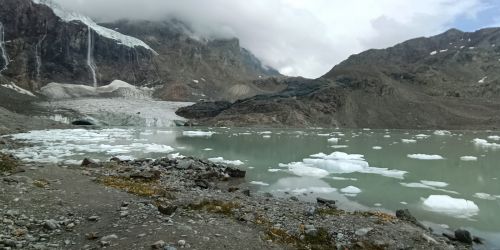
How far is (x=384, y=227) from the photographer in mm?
11695

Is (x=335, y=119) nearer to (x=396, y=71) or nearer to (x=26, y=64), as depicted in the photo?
(x=396, y=71)

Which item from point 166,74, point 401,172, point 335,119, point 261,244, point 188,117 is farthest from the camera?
point 166,74

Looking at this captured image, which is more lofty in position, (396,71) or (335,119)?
(396,71)

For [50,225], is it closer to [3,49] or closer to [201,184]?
[201,184]

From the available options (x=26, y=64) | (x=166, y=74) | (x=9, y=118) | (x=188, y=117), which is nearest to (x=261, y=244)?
(x=9, y=118)

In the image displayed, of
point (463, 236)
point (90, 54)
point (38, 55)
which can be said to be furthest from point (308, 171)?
point (90, 54)

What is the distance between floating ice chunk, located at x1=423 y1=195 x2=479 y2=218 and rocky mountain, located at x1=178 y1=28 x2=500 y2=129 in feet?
278

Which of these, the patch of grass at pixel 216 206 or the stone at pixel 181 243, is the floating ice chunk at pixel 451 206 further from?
the stone at pixel 181 243

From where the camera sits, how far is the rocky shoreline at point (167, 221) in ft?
27.2

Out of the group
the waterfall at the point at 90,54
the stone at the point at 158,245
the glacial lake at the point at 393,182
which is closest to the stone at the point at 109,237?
the stone at the point at 158,245

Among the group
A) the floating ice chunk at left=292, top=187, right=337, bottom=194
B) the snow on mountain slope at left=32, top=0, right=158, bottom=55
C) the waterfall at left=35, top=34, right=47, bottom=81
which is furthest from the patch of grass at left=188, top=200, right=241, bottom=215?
the snow on mountain slope at left=32, top=0, right=158, bottom=55

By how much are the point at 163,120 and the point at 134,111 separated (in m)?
15.2

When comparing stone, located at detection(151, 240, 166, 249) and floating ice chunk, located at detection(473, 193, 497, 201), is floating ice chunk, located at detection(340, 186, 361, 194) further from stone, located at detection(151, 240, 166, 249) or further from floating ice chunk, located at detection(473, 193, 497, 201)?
stone, located at detection(151, 240, 166, 249)

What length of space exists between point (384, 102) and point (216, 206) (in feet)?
365
